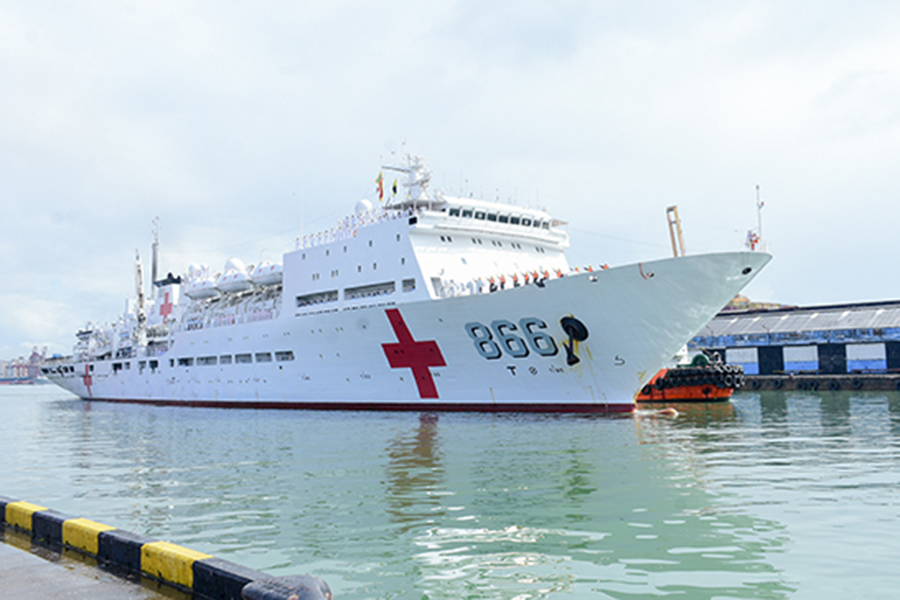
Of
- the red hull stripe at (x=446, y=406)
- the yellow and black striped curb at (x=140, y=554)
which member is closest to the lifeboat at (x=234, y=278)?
the red hull stripe at (x=446, y=406)

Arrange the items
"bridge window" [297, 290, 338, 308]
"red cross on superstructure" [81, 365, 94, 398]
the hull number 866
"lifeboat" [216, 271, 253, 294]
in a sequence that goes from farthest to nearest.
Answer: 1. "red cross on superstructure" [81, 365, 94, 398]
2. "lifeboat" [216, 271, 253, 294]
3. "bridge window" [297, 290, 338, 308]
4. the hull number 866

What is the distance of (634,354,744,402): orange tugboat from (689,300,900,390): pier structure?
9.12 metres

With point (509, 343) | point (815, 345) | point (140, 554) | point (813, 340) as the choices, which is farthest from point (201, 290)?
point (815, 345)

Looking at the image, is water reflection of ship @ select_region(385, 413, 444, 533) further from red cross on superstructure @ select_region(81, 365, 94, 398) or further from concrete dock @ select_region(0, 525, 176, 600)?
red cross on superstructure @ select_region(81, 365, 94, 398)

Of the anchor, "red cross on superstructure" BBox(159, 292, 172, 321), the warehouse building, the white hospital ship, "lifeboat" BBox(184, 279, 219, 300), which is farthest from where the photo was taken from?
the warehouse building

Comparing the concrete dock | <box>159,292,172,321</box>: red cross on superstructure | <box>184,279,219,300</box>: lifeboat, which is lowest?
the concrete dock

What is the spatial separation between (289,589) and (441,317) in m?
14.7

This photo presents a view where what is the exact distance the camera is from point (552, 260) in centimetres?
2244

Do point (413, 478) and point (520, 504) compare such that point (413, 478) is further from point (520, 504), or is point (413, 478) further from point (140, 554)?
point (140, 554)

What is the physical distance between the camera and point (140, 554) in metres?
4.11

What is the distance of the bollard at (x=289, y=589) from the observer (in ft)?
9.49

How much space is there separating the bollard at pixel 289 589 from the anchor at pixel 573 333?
525 inches

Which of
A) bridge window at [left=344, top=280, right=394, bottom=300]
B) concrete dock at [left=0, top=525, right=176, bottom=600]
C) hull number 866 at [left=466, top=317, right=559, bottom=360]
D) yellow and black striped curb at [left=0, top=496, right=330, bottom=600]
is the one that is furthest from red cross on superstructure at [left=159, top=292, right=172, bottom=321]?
concrete dock at [left=0, top=525, right=176, bottom=600]

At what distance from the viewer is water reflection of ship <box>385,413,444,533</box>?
6596mm
